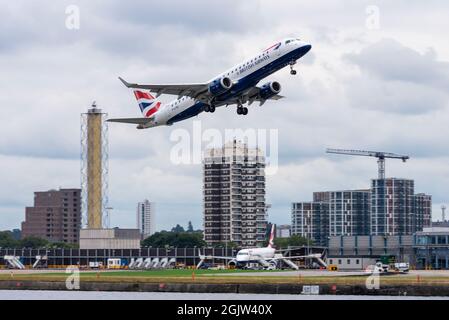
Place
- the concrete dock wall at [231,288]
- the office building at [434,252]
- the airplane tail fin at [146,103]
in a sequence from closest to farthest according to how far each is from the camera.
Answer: the concrete dock wall at [231,288] < the airplane tail fin at [146,103] < the office building at [434,252]

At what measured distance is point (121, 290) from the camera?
128000 millimetres

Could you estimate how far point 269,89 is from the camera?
115 meters

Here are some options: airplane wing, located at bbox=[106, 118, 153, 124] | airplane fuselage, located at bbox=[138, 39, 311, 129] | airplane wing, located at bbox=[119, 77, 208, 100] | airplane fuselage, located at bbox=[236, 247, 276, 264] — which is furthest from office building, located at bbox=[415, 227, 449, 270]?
airplane fuselage, located at bbox=[138, 39, 311, 129]

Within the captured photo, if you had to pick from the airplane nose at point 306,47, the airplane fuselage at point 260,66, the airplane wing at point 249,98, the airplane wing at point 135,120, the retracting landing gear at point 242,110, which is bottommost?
the retracting landing gear at point 242,110

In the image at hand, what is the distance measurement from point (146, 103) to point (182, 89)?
3893 cm

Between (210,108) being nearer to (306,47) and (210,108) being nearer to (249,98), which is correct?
(249,98)

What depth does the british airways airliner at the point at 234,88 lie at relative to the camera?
108 metres

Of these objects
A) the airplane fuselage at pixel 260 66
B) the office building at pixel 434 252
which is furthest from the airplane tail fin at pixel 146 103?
the office building at pixel 434 252

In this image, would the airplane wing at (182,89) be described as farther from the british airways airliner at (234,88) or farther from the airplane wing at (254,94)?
the airplane wing at (254,94)

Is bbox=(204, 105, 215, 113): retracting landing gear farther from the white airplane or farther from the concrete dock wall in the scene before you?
the white airplane

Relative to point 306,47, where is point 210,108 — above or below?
below

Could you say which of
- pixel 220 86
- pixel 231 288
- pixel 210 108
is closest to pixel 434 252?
pixel 231 288

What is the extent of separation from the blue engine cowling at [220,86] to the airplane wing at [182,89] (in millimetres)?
1806
